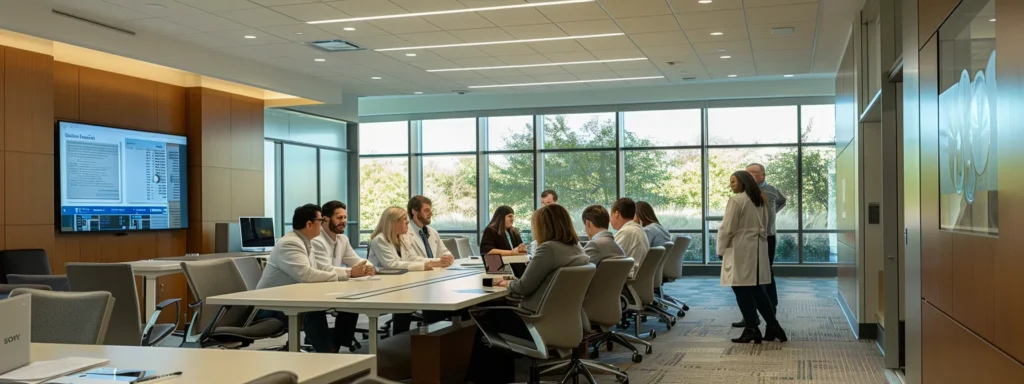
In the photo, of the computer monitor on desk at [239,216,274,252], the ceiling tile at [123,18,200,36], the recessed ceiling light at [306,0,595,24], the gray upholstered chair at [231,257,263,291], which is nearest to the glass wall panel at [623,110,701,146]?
the computer monitor on desk at [239,216,274,252]

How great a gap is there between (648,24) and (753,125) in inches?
271

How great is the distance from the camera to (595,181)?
629 inches

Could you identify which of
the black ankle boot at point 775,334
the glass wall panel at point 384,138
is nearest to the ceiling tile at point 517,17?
the black ankle boot at point 775,334

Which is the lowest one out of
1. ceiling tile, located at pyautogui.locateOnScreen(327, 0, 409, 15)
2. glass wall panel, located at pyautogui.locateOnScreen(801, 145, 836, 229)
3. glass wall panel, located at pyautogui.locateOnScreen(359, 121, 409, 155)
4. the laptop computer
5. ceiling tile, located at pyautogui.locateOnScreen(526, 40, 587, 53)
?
the laptop computer

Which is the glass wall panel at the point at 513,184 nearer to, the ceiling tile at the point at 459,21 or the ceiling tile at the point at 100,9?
the ceiling tile at the point at 459,21

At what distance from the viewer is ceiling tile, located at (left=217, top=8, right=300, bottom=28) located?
8.21 metres

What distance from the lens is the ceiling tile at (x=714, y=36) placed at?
9.40 m

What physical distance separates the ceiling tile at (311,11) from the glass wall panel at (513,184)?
807 cm

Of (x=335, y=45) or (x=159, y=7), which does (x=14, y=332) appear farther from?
(x=335, y=45)

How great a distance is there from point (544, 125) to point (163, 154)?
7.64m

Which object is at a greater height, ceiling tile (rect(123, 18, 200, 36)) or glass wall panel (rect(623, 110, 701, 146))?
ceiling tile (rect(123, 18, 200, 36))

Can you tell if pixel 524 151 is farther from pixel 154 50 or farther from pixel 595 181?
pixel 154 50

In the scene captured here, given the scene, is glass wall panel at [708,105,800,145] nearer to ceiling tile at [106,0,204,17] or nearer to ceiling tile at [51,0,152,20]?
ceiling tile at [106,0,204,17]

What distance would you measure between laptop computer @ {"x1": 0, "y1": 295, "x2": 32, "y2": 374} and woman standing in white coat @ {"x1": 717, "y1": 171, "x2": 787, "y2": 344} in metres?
5.76
